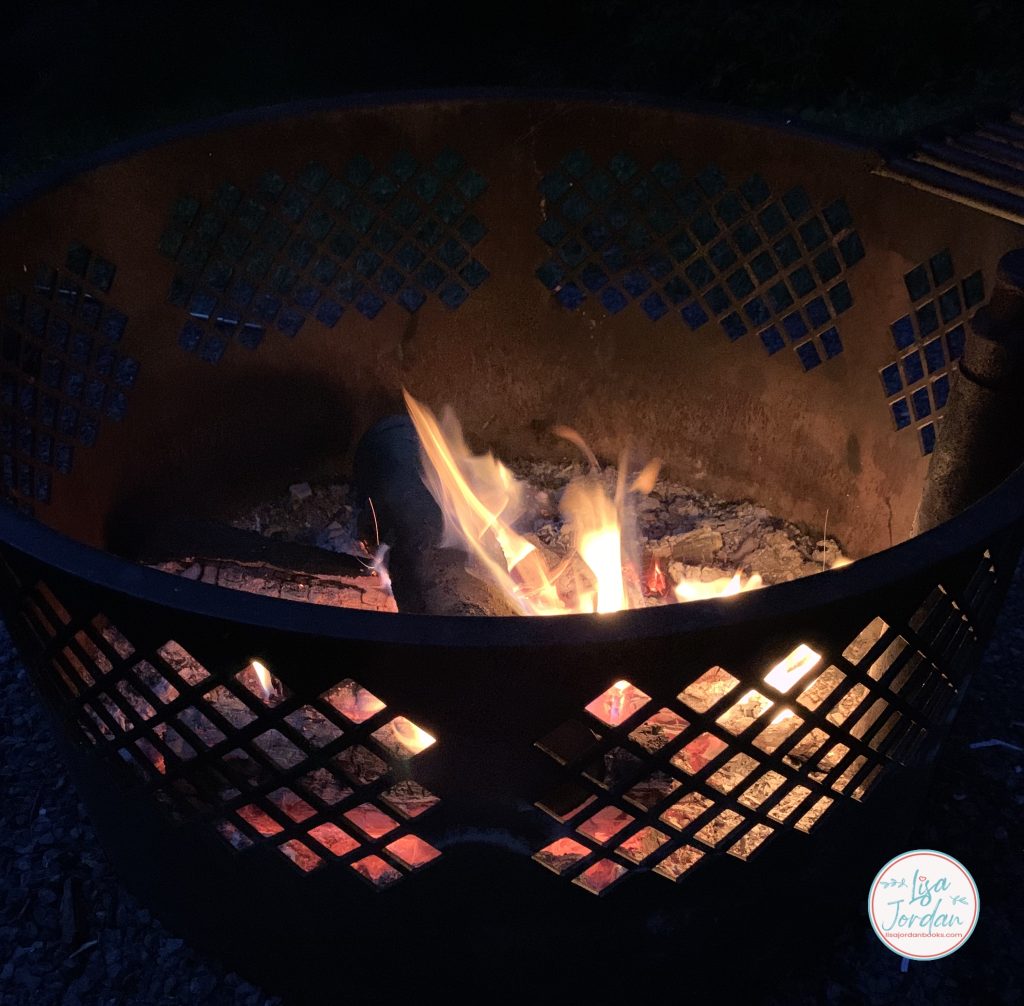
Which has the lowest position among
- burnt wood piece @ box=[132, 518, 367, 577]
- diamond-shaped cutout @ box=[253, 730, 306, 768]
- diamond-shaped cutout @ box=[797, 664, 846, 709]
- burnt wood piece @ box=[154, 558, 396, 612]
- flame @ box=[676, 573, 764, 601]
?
diamond-shaped cutout @ box=[253, 730, 306, 768]

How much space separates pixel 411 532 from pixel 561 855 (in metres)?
0.98

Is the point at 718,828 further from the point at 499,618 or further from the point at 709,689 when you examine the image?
the point at 499,618

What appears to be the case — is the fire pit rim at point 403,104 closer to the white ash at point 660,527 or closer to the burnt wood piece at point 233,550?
the burnt wood piece at point 233,550

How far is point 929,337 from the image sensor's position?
2496mm

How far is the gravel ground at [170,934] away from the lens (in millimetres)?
2070

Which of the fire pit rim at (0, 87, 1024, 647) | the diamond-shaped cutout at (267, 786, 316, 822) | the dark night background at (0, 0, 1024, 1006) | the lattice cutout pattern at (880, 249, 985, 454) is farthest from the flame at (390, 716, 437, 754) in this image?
the dark night background at (0, 0, 1024, 1006)

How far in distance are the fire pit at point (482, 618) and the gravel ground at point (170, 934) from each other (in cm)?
12

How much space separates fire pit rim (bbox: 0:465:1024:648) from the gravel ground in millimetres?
1007

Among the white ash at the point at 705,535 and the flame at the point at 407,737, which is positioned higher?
the white ash at the point at 705,535

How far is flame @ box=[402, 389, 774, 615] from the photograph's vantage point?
2.57 m

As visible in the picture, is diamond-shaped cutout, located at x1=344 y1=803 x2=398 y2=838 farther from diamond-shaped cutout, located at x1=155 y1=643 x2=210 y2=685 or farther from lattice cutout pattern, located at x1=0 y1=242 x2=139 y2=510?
lattice cutout pattern, located at x1=0 y1=242 x2=139 y2=510

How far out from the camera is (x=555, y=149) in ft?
9.34

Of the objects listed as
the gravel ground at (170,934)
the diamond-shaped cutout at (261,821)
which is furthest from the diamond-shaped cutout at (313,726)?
the gravel ground at (170,934)

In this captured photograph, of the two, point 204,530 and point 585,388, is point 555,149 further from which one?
point 204,530
